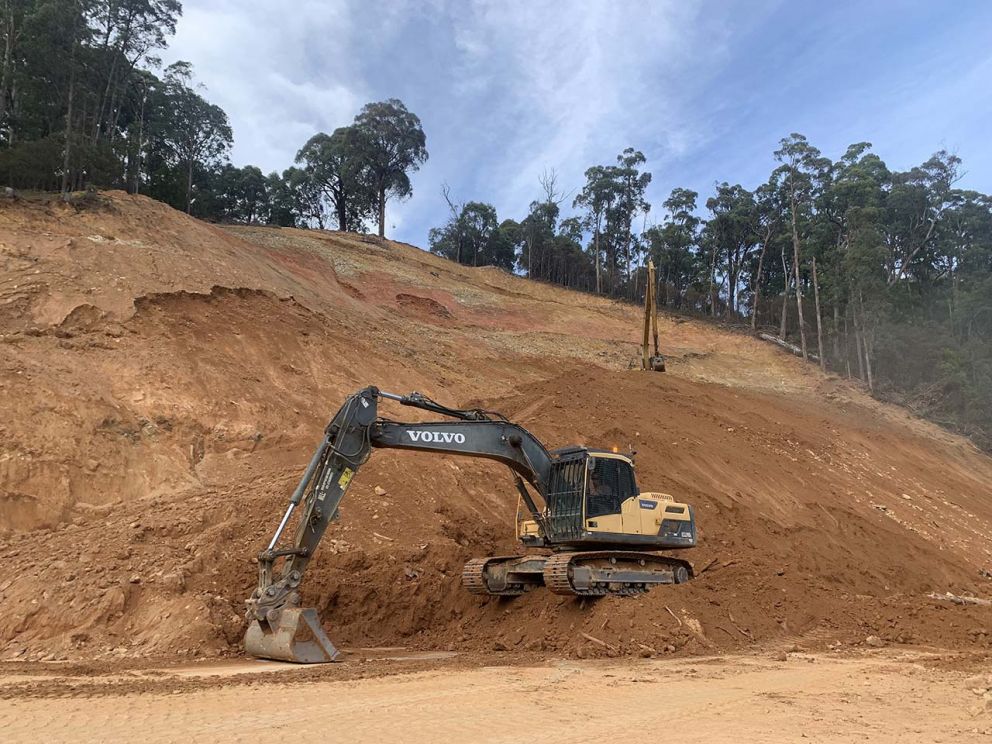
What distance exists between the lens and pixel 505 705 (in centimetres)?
608

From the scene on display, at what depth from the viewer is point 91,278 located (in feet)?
51.4

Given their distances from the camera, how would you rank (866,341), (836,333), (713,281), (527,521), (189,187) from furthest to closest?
A: (713,281) → (189,187) → (836,333) → (866,341) → (527,521)

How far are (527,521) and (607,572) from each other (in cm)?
172

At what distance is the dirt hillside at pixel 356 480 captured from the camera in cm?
987

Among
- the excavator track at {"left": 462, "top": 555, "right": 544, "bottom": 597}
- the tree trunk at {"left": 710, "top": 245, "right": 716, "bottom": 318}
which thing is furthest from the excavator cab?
the tree trunk at {"left": 710, "top": 245, "right": 716, "bottom": 318}

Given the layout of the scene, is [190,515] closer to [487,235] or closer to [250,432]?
[250,432]

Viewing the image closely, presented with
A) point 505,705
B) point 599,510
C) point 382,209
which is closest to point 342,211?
point 382,209

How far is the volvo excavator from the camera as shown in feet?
27.6

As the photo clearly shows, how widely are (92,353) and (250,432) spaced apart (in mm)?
3470

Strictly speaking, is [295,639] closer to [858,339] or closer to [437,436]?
[437,436]

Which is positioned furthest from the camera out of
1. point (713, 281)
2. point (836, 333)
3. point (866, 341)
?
point (713, 281)

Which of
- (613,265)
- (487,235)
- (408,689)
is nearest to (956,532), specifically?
(408,689)

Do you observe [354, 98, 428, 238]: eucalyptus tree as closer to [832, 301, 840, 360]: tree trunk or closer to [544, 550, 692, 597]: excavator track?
[832, 301, 840, 360]: tree trunk

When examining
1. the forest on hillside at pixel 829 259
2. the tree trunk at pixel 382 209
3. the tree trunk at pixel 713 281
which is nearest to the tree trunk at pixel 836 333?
the forest on hillside at pixel 829 259
